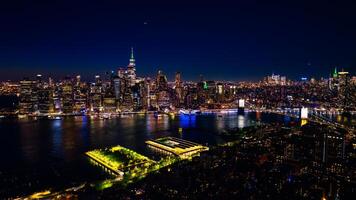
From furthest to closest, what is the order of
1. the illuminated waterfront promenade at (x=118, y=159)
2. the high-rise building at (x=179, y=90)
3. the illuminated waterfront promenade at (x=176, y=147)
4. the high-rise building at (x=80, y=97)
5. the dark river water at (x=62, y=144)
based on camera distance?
the high-rise building at (x=179, y=90), the high-rise building at (x=80, y=97), the illuminated waterfront promenade at (x=176, y=147), the illuminated waterfront promenade at (x=118, y=159), the dark river water at (x=62, y=144)

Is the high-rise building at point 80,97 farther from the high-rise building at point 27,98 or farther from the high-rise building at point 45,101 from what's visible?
the high-rise building at point 27,98

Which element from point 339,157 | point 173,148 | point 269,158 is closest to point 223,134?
point 173,148

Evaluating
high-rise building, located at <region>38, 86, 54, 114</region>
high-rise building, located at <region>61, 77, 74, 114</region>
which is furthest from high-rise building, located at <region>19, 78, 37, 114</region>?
high-rise building, located at <region>61, 77, 74, 114</region>

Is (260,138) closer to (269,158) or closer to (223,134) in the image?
(223,134)

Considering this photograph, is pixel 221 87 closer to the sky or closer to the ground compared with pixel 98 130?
closer to the sky

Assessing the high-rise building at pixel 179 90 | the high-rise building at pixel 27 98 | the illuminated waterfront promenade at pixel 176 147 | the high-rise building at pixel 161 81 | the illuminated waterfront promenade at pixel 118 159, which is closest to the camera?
the illuminated waterfront promenade at pixel 118 159

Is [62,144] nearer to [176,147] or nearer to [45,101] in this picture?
[176,147]

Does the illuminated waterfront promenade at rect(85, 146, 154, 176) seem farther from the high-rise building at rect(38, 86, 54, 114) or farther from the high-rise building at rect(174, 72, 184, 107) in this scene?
the high-rise building at rect(174, 72, 184, 107)

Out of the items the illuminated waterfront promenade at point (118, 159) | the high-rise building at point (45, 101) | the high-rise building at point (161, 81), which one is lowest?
the illuminated waterfront promenade at point (118, 159)

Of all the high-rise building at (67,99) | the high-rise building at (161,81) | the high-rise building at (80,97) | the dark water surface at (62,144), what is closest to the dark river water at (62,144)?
the dark water surface at (62,144)
